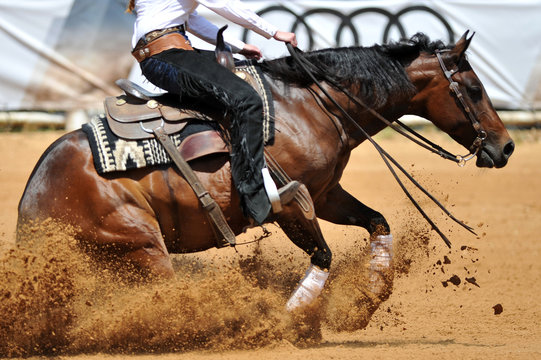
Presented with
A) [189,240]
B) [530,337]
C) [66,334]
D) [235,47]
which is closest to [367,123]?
[235,47]

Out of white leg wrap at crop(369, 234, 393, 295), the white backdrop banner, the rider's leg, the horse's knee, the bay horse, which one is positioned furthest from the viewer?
the white backdrop banner

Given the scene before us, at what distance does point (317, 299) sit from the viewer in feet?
15.6

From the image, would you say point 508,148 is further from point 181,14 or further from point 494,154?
point 181,14

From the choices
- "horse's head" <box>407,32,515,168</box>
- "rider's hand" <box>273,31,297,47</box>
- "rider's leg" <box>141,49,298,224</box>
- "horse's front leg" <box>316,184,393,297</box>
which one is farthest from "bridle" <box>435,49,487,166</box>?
"rider's leg" <box>141,49,298,224</box>

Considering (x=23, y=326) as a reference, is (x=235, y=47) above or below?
above

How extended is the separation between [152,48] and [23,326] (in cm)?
187

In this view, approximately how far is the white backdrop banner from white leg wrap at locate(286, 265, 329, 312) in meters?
6.39

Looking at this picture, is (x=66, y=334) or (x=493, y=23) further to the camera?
(x=493, y=23)

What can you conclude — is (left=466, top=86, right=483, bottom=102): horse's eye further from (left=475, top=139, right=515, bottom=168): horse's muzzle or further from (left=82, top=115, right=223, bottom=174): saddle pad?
(left=82, top=115, right=223, bottom=174): saddle pad

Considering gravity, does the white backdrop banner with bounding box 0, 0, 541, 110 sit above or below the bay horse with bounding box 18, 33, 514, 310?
below

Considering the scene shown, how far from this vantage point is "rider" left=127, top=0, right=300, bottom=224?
428 cm

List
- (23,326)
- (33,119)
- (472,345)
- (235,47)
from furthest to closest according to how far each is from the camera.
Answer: (33,119) → (235,47) → (472,345) → (23,326)

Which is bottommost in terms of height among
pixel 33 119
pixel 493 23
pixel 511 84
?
pixel 33 119

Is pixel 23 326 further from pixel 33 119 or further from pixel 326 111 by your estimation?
pixel 33 119
